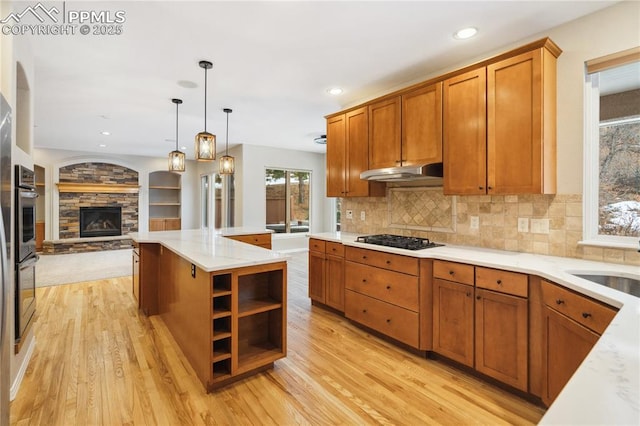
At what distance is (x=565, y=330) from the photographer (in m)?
1.76

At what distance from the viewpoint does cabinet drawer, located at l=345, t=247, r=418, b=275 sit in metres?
2.69

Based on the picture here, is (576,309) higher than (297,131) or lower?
lower

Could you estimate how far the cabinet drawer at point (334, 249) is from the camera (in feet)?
11.4

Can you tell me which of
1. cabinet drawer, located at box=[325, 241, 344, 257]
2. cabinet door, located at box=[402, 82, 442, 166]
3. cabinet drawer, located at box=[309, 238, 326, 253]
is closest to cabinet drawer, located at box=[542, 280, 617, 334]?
cabinet door, located at box=[402, 82, 442, 166]

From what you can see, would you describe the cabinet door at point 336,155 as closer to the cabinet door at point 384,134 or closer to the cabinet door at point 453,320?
the cabinet door at point 384,134

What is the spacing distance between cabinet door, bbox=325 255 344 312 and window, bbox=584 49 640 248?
217 centimetres

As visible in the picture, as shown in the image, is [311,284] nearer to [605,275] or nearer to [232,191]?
[605,275]

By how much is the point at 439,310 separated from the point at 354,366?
2.73ft

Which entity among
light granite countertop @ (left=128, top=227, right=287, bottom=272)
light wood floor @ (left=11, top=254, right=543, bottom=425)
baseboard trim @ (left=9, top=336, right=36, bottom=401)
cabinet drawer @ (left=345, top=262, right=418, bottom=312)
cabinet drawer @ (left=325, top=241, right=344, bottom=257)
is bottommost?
light wood floor @ (left=11, top=254, right=543, bottom=425)

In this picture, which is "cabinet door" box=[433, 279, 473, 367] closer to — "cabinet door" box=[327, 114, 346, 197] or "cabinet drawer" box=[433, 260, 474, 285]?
"cabinet drawer" box=[433, 260, 474, 285]

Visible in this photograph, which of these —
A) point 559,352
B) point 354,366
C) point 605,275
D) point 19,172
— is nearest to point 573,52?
point 605,275

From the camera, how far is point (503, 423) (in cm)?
187

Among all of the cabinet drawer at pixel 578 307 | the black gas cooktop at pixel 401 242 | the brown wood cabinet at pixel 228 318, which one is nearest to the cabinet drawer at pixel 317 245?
the black gas cooktop at pixel 401 242

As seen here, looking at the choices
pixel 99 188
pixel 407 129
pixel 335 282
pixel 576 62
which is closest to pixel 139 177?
pixel 99 188
